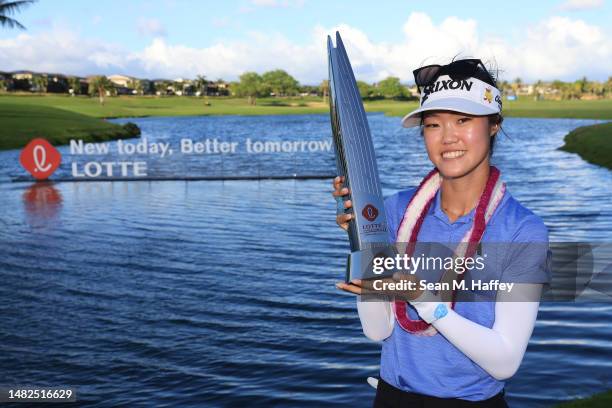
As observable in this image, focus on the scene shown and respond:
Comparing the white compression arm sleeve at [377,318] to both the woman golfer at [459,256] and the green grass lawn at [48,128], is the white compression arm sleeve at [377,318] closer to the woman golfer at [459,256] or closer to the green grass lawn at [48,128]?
the woman golfer at [459,256]

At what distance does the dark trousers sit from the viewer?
3.18m

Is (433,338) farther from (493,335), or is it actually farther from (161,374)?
(161,374)

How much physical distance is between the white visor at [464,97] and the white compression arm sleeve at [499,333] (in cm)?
76

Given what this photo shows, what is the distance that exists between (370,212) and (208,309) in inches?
509

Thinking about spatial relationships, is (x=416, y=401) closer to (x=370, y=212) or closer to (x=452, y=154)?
(x=370, y=212)

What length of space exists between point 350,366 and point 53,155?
3899 cm

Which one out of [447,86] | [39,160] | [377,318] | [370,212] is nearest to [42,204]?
[39,160]

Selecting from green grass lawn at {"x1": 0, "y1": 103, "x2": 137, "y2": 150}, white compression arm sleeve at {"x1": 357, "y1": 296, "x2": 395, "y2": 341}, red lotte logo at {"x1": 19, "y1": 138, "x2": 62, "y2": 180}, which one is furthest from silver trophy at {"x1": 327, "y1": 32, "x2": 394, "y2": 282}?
green grass lawn at {"x1": 0, "y1": 103, "x2": 137, "y2": 150}

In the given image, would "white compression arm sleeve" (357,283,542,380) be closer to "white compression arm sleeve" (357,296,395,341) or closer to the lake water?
"white compression arm sleeve" (357,296,395,341)

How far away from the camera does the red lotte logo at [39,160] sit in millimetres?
44406

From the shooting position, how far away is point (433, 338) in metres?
3.17

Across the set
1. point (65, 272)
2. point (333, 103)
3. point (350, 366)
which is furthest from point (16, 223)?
point (333, 103)

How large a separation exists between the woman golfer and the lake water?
7257 mm

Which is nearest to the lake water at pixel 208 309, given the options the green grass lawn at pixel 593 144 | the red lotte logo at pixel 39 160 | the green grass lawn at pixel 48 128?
the red lotte logo at pixel 39 160
